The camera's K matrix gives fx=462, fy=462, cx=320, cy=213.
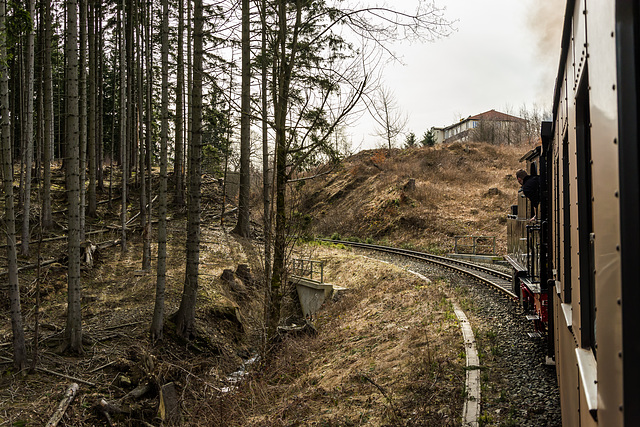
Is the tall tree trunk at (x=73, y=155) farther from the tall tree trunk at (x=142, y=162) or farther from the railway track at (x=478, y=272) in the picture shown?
the railway track at (x=478, y=272)

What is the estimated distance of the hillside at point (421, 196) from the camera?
2892 centimetres

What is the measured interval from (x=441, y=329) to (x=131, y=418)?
6.15 metres

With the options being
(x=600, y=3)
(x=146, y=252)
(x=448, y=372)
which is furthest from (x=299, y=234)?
(x=600, y=3)

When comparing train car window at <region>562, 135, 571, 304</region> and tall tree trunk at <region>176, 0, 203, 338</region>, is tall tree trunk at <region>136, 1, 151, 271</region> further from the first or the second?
train car window at <region>562, 135, 571, 304</region>

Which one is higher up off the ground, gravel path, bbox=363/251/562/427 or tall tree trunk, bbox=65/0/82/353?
tall tree trunk, bbox=65/0/82/353

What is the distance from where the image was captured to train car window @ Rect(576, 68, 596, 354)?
276 cm

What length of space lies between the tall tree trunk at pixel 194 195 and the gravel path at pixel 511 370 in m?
6.55

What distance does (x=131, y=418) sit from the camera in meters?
7.93

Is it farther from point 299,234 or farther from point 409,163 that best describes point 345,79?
point 409,163

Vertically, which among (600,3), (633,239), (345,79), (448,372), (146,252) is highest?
(345,79)

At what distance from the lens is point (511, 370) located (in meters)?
7.32

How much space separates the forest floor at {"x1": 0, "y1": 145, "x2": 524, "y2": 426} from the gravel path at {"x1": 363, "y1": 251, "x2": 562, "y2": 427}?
0.46 metres

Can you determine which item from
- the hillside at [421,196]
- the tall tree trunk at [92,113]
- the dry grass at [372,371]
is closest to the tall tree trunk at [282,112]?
the dry grass at [372,371]

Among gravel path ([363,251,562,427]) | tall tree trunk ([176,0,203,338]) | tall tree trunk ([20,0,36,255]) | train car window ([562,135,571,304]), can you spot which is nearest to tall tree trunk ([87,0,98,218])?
tall tree trunk ([20,0,36,255])
